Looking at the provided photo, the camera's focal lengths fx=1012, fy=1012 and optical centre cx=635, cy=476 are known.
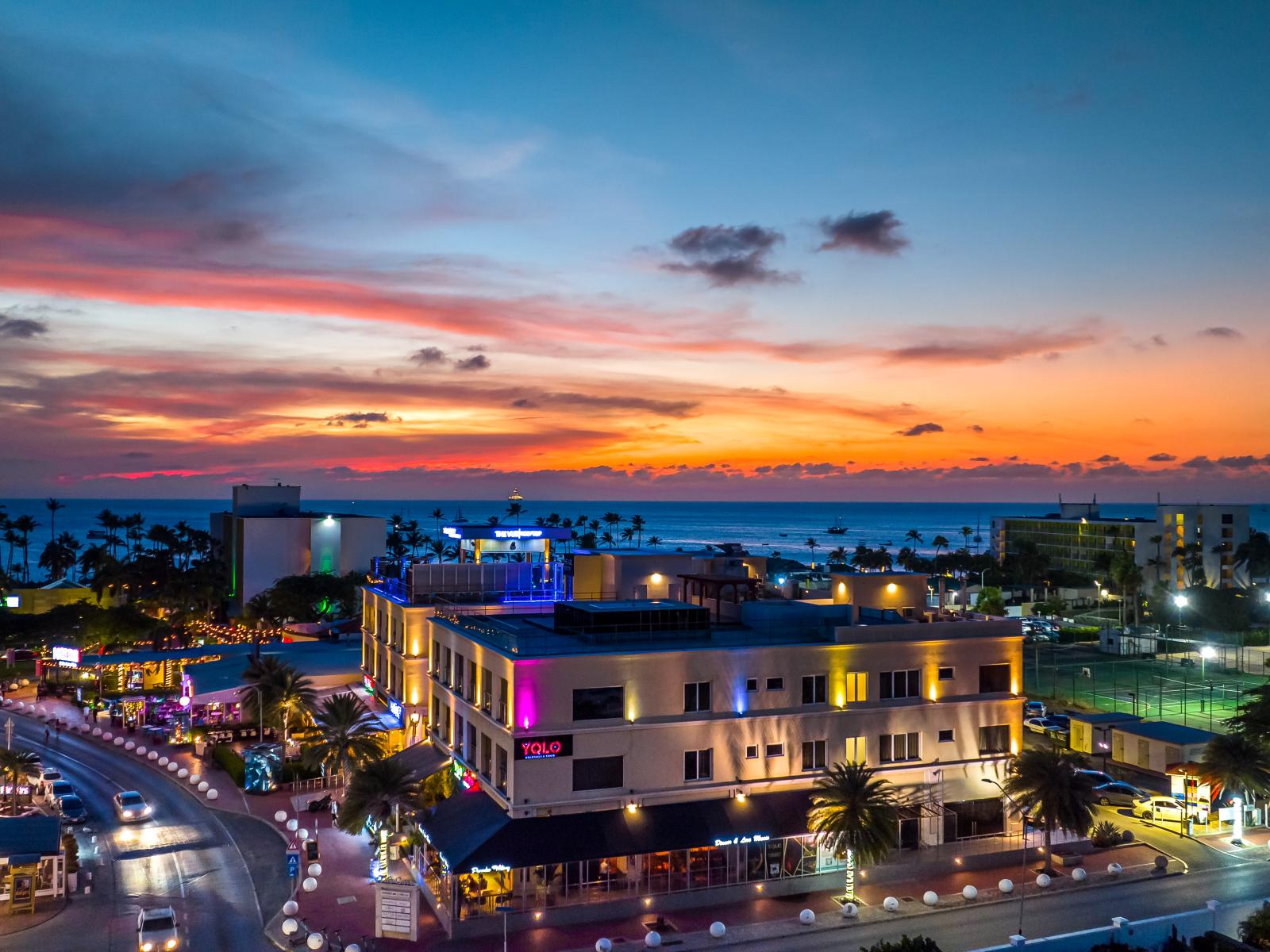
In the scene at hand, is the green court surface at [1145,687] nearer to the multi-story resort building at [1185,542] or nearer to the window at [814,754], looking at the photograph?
the window at [814,754]

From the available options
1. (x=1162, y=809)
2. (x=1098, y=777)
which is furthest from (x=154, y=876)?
(x=1162, y=809)

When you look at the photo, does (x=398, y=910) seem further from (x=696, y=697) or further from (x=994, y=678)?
(x=994, y=678)

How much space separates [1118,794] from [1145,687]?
96.1 feet

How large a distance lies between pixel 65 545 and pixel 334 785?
376ft

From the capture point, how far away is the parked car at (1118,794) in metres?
49.8

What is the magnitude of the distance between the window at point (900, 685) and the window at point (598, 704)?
1202 cm

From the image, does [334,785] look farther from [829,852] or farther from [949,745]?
[949,745]

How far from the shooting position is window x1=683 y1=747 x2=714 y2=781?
41000 mm

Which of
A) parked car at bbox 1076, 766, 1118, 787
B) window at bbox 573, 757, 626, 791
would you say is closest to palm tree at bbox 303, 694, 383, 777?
window at bbox 573, 757, 626, 791

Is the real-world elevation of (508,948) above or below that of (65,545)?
below

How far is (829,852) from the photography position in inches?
1585

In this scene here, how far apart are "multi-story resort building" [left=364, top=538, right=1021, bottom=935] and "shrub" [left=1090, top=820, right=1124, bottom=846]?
3993mm

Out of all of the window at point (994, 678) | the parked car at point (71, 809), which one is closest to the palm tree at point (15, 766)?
the parked car at point (71, 809)

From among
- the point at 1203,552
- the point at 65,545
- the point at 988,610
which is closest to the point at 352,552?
the point at 65,545
